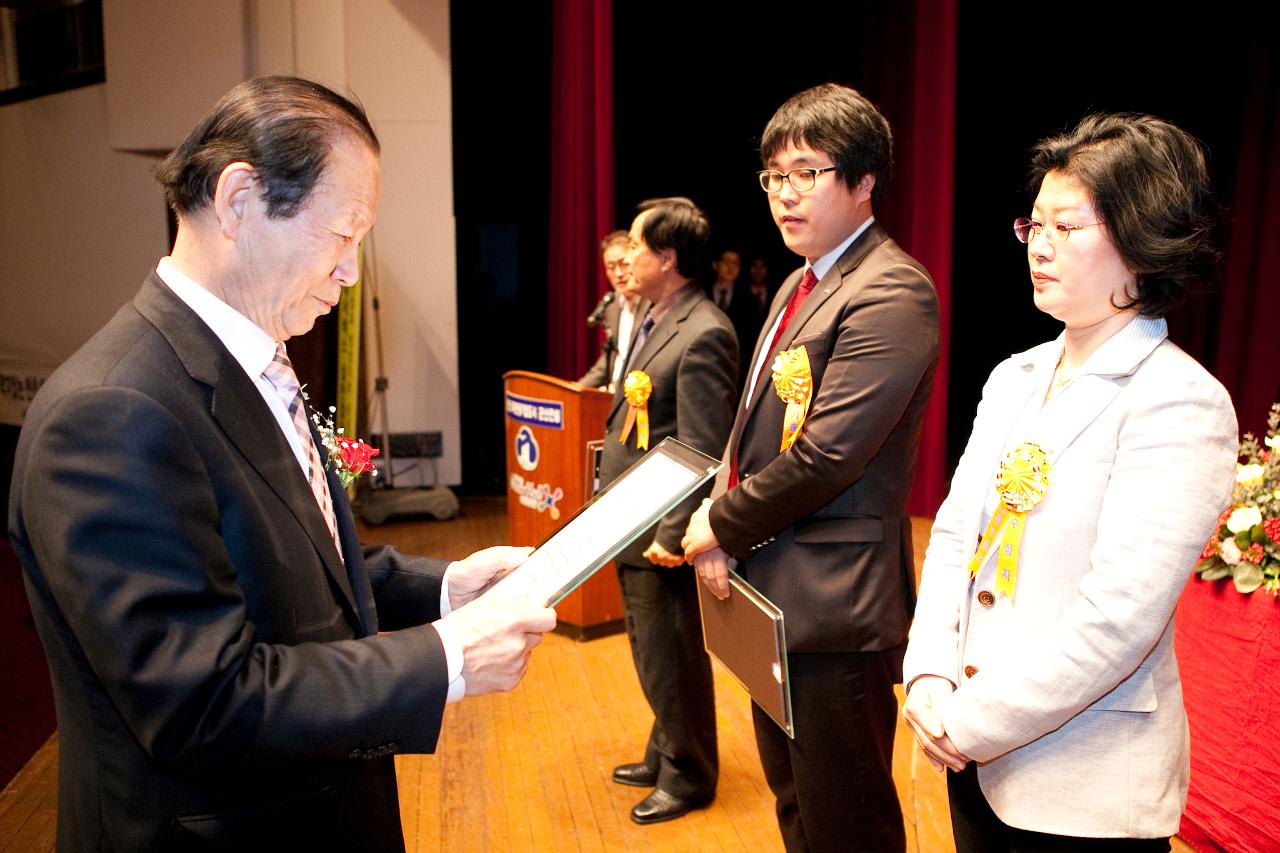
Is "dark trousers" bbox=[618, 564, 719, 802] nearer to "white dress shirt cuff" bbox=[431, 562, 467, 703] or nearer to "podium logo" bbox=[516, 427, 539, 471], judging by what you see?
"podium logo" bbox=[516, 427, 539, 471]

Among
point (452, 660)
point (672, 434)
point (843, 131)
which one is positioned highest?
point (843, 131)

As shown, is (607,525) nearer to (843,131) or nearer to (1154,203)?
(1154,203)

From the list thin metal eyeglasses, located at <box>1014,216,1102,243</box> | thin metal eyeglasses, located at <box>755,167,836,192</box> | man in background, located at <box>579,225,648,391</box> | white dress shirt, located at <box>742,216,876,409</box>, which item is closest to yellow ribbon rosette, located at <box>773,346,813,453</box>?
white dress shirt, located at <box>742,216,876,409</box>

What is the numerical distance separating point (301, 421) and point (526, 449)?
3140 mm

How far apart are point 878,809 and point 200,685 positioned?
4.58 ft

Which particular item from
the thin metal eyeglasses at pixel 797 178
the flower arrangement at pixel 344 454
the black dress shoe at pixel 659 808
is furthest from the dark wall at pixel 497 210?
the flower arrangement at pixel 344 454

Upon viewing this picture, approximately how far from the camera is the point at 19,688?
3785 millimetres

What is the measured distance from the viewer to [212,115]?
108 cm

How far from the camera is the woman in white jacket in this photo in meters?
1.21

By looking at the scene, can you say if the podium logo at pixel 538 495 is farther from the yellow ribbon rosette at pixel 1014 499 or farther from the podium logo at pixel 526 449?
the yellow ribbon rosette at pixel 1014 499

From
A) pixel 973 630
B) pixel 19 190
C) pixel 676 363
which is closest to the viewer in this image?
pixel 973 630

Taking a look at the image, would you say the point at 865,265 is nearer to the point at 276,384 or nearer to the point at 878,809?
the point at 878,809

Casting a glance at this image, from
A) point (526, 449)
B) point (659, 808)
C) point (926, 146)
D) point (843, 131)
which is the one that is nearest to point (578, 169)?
point (926, 146)

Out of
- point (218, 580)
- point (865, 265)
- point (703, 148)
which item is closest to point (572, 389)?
point (865, 265)
